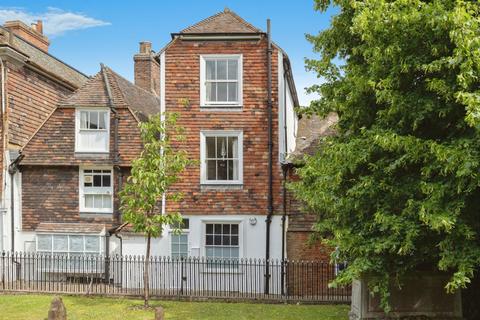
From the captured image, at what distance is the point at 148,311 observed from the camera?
1576cm

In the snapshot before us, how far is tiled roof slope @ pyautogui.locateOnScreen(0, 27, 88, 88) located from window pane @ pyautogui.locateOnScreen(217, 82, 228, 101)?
8174mm

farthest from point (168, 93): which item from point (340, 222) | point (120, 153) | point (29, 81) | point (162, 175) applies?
point (340, 222)

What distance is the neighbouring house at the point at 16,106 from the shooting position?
21.0 metres

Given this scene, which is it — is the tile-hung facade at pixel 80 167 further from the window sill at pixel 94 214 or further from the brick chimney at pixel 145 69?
the brick chimney at pixel 145 69

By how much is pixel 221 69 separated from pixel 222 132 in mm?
2370

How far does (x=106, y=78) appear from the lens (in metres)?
22.6

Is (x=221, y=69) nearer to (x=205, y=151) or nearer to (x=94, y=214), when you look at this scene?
(x=205, y=151)

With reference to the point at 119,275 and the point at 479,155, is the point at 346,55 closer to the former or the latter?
the point at 479,155

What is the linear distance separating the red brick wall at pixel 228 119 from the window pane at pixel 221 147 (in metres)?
0.44

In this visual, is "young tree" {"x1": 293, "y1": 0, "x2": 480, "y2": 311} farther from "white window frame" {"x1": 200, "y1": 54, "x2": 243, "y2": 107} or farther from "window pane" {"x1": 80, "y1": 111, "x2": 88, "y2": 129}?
"window pane" {"x1": 80, "y1": 111, "x2": 88, "y2": 129}

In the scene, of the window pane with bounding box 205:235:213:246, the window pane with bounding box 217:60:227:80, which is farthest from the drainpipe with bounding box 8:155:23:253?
the window pane with bounding box 217:60:227:80

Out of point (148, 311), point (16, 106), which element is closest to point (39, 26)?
point (16, 106)

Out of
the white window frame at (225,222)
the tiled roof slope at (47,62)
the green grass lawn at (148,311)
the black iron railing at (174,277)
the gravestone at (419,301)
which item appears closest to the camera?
the gravestone at (419,301)

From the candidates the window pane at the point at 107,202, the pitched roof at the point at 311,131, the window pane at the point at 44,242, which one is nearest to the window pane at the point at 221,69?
the pitched roof at the point at 311,131
